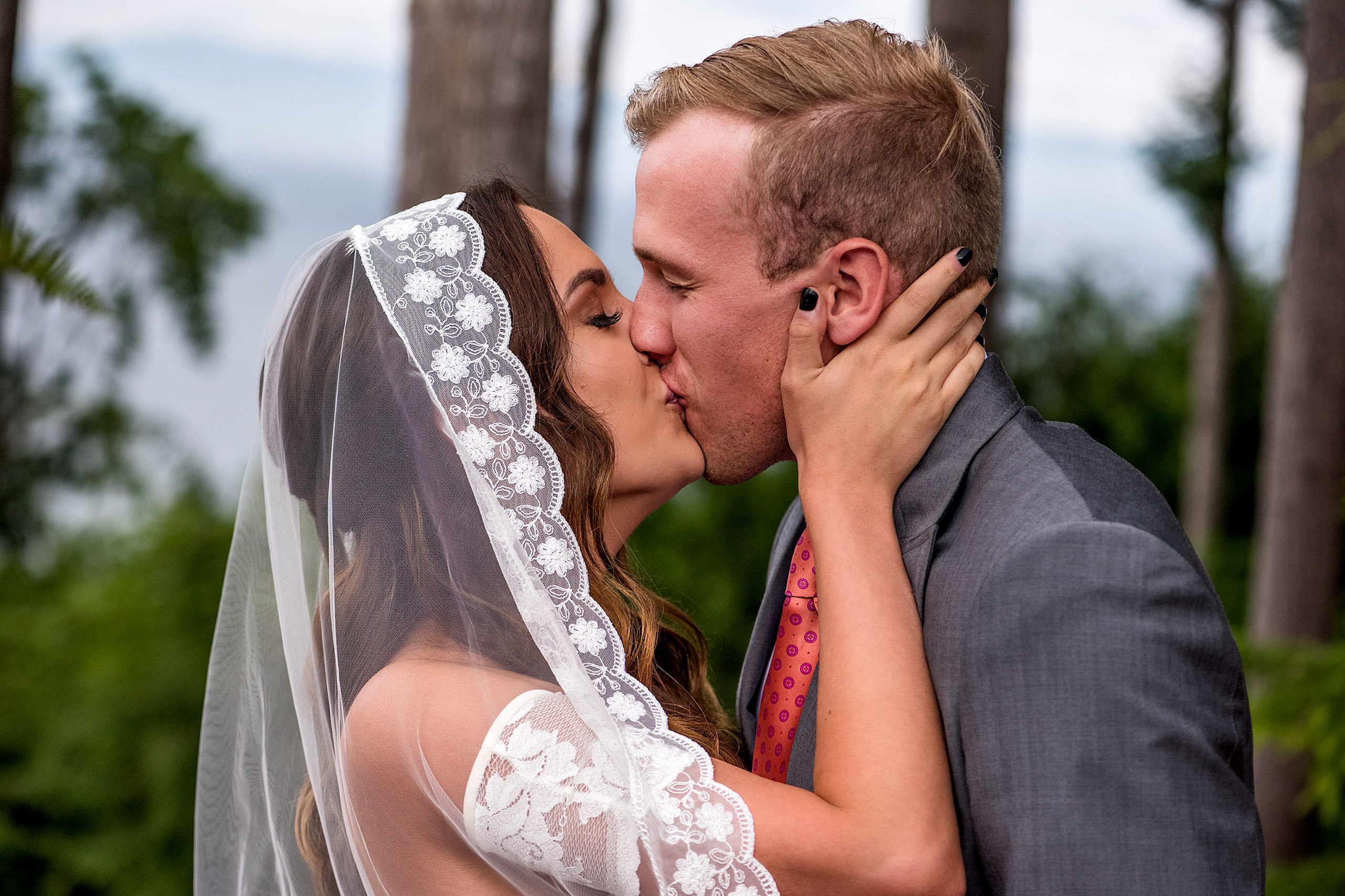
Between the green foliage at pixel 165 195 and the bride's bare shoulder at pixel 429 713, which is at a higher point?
the green foliage at pixel 165 195

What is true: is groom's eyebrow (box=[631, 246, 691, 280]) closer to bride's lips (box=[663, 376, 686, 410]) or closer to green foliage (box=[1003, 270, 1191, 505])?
bride's lips (box=[663, 376, 686, 410])

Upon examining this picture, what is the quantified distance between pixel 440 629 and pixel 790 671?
0.76 m

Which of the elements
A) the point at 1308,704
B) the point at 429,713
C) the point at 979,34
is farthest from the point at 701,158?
the point at 1308,704

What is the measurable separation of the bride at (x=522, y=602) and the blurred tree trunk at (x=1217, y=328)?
231 inches

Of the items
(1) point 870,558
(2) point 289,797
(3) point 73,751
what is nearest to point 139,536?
(3) point 73,751

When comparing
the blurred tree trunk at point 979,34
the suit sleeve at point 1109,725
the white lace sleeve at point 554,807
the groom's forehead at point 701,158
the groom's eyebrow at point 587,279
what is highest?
the blurred tree trunk at point 979,34

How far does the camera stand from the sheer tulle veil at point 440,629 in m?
1.94

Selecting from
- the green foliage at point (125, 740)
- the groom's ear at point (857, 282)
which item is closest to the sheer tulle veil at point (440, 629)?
the groom's ear at point (857, 282)

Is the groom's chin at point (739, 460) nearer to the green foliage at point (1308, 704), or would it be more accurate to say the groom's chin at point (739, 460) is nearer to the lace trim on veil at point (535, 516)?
the lace trim on veil at point (535, 516)

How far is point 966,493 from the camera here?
213cm

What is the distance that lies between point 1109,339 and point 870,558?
6.97 metres

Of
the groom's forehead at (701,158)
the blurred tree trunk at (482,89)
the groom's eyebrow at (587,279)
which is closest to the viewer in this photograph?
the groom's forehead at (701,158)

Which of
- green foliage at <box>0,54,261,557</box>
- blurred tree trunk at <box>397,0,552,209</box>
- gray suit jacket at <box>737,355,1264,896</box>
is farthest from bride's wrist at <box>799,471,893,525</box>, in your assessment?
green foliage at <box>0,54,261,557</box>

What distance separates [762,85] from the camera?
7.33 ft
